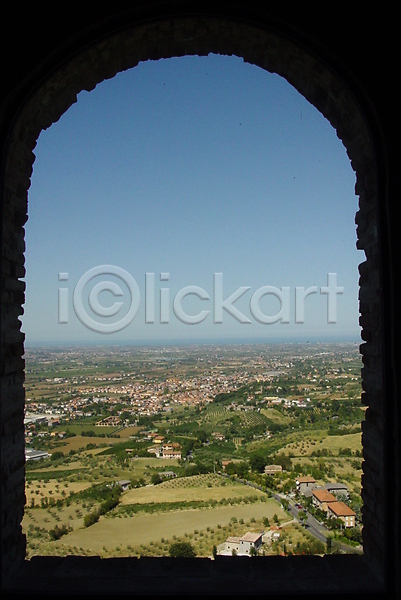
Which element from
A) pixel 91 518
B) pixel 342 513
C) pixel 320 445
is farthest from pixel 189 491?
pixel 342 513

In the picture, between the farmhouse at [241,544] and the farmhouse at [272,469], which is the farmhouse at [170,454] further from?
the farmhouse at [241,544]

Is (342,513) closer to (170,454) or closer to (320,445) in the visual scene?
(320,445)

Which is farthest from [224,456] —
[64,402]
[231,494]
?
[64,402]

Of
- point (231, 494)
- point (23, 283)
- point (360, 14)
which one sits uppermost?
point (360, 14)

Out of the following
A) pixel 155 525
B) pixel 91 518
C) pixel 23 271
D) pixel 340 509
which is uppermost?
pixel 23 271

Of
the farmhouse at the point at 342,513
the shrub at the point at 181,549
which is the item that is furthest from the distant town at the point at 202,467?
the shrub at the point at 181,549

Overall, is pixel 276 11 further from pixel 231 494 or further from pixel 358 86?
pixel 231 494
